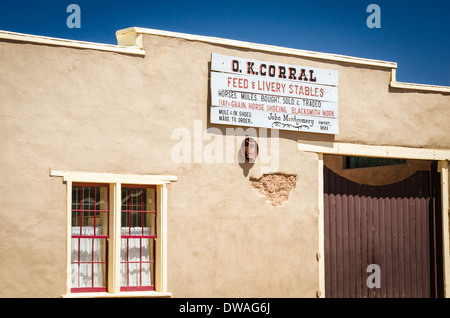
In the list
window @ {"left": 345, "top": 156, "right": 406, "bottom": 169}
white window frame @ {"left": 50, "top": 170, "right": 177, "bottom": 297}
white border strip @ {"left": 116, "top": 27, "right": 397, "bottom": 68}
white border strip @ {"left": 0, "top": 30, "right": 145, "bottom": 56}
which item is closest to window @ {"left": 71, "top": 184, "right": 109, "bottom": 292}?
white window frame @ {"left": 50, "top": 170, "right": 177, "bottom": 297}

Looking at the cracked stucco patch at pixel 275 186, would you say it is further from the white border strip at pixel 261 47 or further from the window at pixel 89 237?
the window at pixel 89 237

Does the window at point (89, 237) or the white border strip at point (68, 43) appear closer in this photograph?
the white border strip at point (68, 43)

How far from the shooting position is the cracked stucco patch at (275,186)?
1319 cm

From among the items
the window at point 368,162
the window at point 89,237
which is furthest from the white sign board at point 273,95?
the window at point 368,162

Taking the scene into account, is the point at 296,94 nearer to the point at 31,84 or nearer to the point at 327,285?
the point at 327,285

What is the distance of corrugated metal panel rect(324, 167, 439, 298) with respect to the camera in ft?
46.3

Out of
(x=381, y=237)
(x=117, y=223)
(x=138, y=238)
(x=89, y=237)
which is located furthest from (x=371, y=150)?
(x=89, y=237)

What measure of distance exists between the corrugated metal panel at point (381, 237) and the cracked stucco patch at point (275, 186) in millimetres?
1012

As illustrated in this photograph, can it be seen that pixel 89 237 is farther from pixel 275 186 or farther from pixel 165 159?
pixel 275 186

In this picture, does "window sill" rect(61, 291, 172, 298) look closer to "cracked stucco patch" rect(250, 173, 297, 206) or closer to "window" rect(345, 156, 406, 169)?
"cracked stucco patch" rect(250, 173, 297, 206)

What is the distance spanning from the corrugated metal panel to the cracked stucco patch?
101 centimetres

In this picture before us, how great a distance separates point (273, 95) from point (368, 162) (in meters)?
4.39

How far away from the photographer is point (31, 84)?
11.3m

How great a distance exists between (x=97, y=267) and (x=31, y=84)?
126 inches
